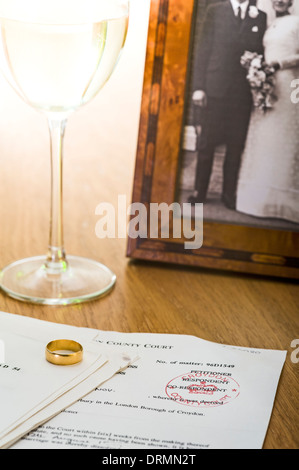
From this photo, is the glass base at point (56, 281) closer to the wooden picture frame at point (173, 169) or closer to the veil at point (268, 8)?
the wooden picture frame at point (173, 169)

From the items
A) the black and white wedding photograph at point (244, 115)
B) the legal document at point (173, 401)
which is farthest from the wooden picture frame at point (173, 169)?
the legal document at point (173, 401)

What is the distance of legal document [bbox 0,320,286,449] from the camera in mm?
557

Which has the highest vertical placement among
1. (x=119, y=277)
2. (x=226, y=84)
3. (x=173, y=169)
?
(x=226, y=84)

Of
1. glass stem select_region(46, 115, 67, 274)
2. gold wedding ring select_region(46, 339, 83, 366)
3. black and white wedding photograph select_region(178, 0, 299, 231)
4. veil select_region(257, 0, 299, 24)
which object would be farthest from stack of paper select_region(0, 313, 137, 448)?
veil select_region(257, 0, 299, 24)

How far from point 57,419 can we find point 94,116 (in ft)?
3.62

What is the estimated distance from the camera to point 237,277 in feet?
3.02

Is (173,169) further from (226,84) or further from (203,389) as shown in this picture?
(203,389)

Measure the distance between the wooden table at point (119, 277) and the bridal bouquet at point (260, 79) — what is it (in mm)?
227

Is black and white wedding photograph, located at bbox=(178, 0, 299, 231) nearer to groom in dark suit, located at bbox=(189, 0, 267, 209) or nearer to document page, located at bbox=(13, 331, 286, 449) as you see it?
groom in dark suit, located at bbox=(189, 0, 267, 209)

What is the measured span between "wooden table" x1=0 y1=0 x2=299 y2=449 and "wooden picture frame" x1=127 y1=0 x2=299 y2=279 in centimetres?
2

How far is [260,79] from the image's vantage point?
0.87 m

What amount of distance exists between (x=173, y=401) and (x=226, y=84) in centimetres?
43

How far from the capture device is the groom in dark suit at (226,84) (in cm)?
86

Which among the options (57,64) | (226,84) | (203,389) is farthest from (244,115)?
(203,389)
